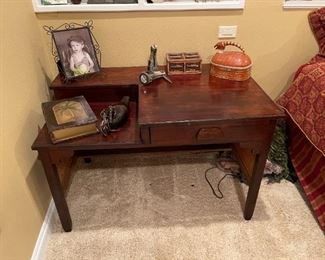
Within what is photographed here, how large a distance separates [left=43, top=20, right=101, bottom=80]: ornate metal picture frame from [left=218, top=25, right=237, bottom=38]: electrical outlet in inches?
29.0

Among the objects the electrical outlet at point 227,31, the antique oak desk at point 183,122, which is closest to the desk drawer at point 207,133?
the antique oak desk at point 183,122

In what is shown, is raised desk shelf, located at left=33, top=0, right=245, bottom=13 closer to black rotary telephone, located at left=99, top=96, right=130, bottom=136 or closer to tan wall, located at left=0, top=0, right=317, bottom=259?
Result: tan wall, located at left=0, top=0, right=317, bottom=259

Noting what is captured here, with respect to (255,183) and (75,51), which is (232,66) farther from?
(75,51)

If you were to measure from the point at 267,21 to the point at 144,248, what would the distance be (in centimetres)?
143

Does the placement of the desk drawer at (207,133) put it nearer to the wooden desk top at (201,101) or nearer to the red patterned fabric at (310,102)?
the wooden desk top at (201,101)

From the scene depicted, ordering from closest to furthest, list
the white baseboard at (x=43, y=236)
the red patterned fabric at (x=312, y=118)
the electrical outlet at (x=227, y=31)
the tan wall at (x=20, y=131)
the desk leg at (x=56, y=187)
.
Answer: the tan wall at (x=20, y=131) → the desk leg at (x=56, y=187) → the white baseboard at (x=43, y=236) → the red patterned fabric at (x=312, y=118) → the electrical outlet at (x=227, y=31)

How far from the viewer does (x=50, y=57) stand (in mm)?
1617

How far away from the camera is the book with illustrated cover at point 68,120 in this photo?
3.81 feet

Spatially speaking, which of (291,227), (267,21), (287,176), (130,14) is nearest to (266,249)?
(291,227)

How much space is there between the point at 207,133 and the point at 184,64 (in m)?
0.49

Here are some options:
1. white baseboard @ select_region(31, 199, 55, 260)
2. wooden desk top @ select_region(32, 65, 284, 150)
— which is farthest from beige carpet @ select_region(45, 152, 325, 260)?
wooden desk top @ select_region(32, 65, 284, 150)

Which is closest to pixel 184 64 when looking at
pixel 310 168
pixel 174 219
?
pixel 174 219

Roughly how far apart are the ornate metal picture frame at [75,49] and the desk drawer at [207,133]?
0.61 meters

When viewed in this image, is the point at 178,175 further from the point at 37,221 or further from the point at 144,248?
the point at 37,221
